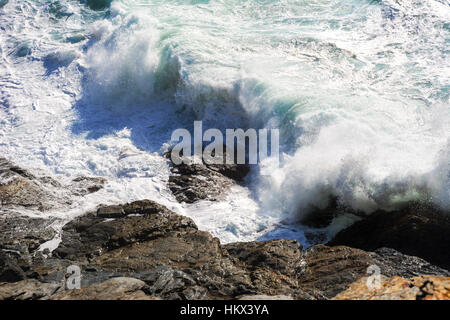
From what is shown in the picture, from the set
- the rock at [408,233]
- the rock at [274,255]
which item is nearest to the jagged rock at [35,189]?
the rock at [274,255]

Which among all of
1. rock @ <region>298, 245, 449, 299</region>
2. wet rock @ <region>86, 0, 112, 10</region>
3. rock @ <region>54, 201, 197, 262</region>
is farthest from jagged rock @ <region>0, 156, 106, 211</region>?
wet rock @ <region>86, 0, 112, 10</region>

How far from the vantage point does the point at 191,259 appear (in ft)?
18.0

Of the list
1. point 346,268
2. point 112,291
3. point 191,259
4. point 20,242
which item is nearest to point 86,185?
point 20,242

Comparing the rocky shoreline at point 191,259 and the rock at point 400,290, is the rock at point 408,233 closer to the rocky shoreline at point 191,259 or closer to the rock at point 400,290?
the rocky shoreline at point 191,259

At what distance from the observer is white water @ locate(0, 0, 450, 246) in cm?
783

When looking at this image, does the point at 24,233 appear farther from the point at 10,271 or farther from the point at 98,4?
the point at 98,4

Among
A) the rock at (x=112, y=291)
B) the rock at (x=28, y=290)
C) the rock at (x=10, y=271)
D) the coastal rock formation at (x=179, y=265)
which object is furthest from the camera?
the rock at (x=10, y=271)

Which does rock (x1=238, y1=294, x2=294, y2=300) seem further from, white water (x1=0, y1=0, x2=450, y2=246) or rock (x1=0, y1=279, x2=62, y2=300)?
white water (x1=0, y1=0, x2=450, y2=246)

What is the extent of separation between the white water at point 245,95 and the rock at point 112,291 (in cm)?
295

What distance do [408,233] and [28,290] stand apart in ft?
16.5

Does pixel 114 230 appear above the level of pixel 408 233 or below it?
below

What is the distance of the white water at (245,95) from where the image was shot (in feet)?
25.7

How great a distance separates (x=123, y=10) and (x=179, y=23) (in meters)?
2.77
